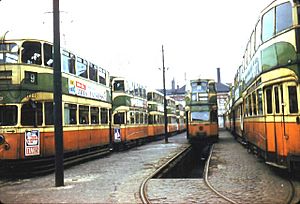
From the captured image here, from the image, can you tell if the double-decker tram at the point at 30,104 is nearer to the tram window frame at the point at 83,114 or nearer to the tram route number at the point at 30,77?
the tram route number at the point at 30,77

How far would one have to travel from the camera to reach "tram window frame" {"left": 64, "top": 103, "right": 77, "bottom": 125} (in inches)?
583

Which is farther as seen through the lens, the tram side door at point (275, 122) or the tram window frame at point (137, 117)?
the tram window frame at point (137, 117)

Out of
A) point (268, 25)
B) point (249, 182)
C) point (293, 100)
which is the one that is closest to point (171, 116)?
point (268, 25)

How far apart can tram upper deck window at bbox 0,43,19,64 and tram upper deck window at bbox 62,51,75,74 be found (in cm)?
217

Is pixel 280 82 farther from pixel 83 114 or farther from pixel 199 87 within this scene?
pixel 199 87

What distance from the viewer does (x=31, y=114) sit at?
13.0 m

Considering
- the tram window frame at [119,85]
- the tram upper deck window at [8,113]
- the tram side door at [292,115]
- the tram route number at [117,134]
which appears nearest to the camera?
the tram side door at [292,115]

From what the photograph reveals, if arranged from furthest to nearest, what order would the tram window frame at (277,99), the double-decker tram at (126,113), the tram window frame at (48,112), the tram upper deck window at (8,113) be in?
the double-decker tram at (126,113)
the tram window frame at (48,112)
the tram upper deck window at (8,113)
the tram window frame at (277,99)

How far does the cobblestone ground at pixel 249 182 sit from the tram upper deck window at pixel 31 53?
6848 mm

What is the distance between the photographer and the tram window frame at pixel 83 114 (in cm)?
1633

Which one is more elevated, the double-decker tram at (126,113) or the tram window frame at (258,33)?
the tram window frame at (258,33)

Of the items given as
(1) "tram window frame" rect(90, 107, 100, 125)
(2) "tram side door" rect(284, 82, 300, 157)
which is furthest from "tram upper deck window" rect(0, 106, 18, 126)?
(2) "tram side door" rect(284, 82, 300, 157)

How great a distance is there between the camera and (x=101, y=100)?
773 inches

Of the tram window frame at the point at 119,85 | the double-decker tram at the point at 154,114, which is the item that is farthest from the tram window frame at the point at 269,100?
the double-decker tram at the point at 154,114
